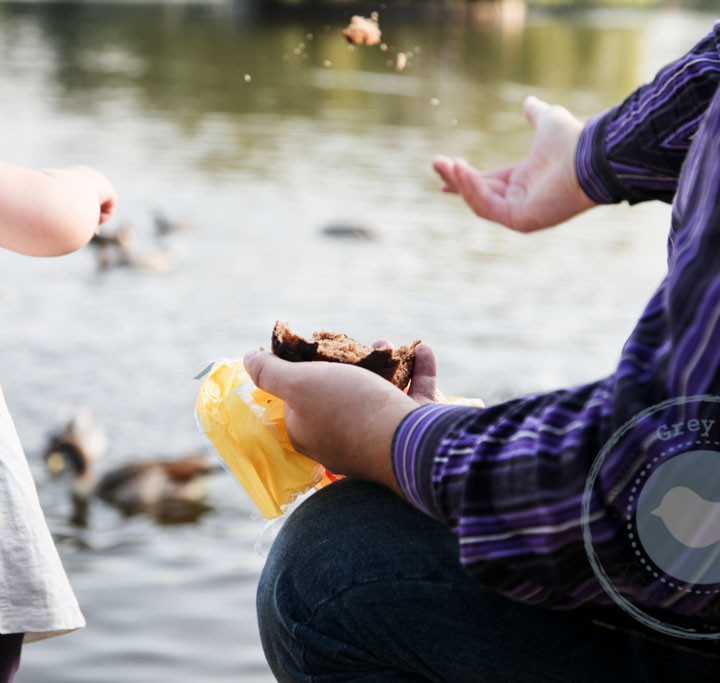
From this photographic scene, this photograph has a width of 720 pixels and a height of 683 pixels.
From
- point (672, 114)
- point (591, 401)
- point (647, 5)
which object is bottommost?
point (647, 5)

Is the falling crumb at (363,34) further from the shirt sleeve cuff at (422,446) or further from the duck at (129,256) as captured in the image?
the duck at (129,256)

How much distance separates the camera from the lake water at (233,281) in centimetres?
354

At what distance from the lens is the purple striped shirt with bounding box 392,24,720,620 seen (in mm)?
1087

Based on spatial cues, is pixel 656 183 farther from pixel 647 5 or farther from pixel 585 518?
pixel 647 5

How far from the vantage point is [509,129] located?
535 inches

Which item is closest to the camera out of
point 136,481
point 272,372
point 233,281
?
point 272,372

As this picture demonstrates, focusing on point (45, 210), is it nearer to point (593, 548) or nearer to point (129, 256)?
point (593, 548)

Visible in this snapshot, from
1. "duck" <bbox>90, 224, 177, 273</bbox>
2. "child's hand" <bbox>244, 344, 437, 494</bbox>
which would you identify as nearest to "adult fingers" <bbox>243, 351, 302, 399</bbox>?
"child's hand" <bbox>244, 344, 437, 494</bbox>

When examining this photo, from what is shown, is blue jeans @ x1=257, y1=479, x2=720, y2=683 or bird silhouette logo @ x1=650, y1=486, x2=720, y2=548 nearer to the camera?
bird silhouette logo @ x1=650, y1=486, x2=720, y2=548

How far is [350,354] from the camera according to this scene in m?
1.50

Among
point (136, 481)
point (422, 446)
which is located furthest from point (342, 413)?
point (136, 481)

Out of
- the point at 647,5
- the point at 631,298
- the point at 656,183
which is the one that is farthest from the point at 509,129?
the point at 647,5

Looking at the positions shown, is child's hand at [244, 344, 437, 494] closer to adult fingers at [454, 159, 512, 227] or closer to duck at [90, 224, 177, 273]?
adult fingers at [454, 159, 512, 227]

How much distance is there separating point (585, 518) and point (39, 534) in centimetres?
82
